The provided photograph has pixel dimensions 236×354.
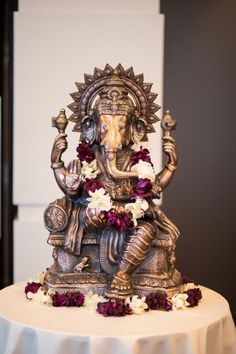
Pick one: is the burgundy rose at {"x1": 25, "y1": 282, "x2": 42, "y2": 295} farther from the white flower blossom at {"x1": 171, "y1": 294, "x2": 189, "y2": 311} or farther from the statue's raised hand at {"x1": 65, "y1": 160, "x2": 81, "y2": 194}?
the white flower blossom at {"x1": 171, "y1": 294, "x2": 189, "y2": 311}

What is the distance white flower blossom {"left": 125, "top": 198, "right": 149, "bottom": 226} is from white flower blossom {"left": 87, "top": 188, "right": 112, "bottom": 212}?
0.08 metres

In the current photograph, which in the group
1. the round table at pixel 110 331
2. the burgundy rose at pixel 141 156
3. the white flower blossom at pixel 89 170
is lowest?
the round table at pixel 110 331

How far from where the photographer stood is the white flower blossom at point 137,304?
6.06ft

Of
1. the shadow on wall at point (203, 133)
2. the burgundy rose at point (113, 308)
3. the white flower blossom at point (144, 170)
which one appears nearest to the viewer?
the burgundy rose at point (113, 308)

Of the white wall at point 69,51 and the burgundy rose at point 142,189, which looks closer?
the burgundy rose at point 142,189

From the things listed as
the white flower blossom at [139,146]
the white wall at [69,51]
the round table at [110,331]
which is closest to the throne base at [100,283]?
the round table at [110,331]

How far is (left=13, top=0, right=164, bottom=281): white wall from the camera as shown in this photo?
3338 mm

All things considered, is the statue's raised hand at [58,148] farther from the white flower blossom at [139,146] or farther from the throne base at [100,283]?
the throne base at [100,283]

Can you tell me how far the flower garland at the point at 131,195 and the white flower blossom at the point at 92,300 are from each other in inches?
11.7

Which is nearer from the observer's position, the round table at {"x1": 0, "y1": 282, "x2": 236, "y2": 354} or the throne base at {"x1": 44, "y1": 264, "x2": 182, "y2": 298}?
the round table at {"x1": 0, "y1": 282, "x2": 236, "y2": 354}

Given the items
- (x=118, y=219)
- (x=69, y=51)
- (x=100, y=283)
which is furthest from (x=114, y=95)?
(x=69, y=51)

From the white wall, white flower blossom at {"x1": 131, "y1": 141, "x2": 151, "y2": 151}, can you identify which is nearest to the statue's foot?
white flower blossom at {"x1": 131, "y1": 141, "x2": 151, "y2": 151}

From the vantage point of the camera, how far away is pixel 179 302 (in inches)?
75.5

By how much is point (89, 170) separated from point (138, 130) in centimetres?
34
